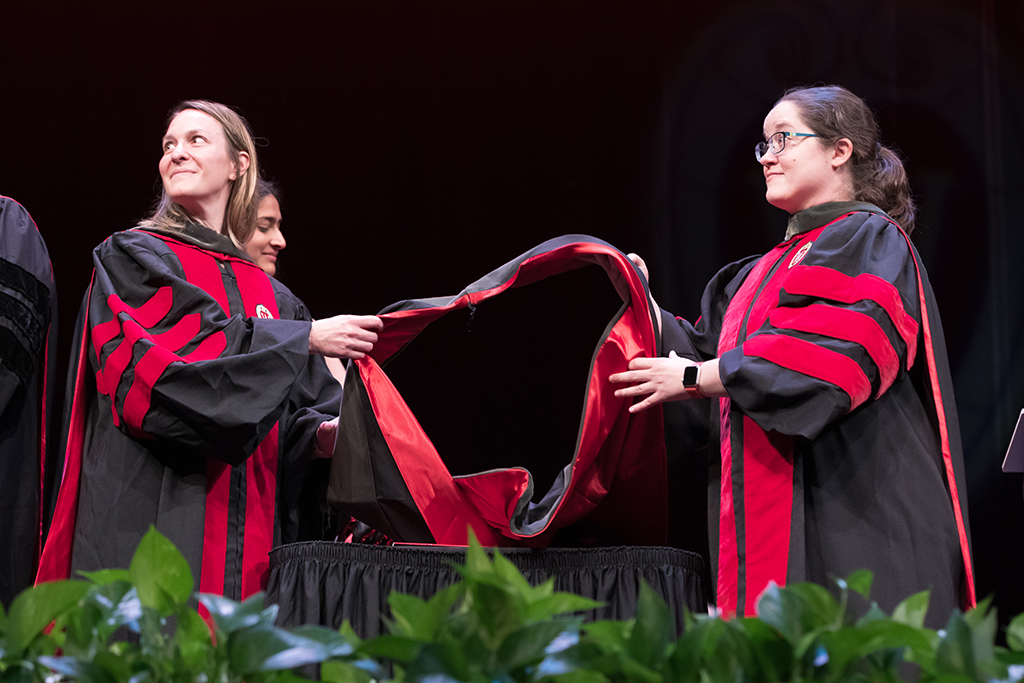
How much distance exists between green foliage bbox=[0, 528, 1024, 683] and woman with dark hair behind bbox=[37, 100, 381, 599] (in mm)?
1207

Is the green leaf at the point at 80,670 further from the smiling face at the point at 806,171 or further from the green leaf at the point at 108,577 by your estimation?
the smiling face at the point at 806,171

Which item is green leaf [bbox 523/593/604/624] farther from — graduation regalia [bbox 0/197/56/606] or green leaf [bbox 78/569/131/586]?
graduation regalia [bbox 0/197/56/606]

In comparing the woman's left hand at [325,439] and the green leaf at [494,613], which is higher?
the green leaf at [494,613]

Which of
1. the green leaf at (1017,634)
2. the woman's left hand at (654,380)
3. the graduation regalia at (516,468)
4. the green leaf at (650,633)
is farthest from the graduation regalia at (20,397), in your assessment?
the green leaf at (1017,634)

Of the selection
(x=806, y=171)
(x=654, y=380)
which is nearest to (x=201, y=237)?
(x=654, y=380)

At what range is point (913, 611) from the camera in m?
1.01

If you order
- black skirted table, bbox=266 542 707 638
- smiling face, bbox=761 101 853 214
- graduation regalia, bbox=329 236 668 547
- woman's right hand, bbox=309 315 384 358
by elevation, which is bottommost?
black skirted table, bbox=266 542 707 638

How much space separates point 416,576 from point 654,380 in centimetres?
63

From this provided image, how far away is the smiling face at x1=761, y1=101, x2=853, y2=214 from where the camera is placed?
2.57m

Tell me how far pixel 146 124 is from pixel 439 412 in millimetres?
1641

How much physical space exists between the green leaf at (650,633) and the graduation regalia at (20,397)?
1971 mm

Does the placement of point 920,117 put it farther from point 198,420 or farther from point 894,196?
point 198,420

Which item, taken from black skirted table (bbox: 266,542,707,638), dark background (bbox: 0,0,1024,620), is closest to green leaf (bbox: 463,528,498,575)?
black skirted table (bbox: 266,542,707,638)

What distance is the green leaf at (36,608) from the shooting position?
965mm
